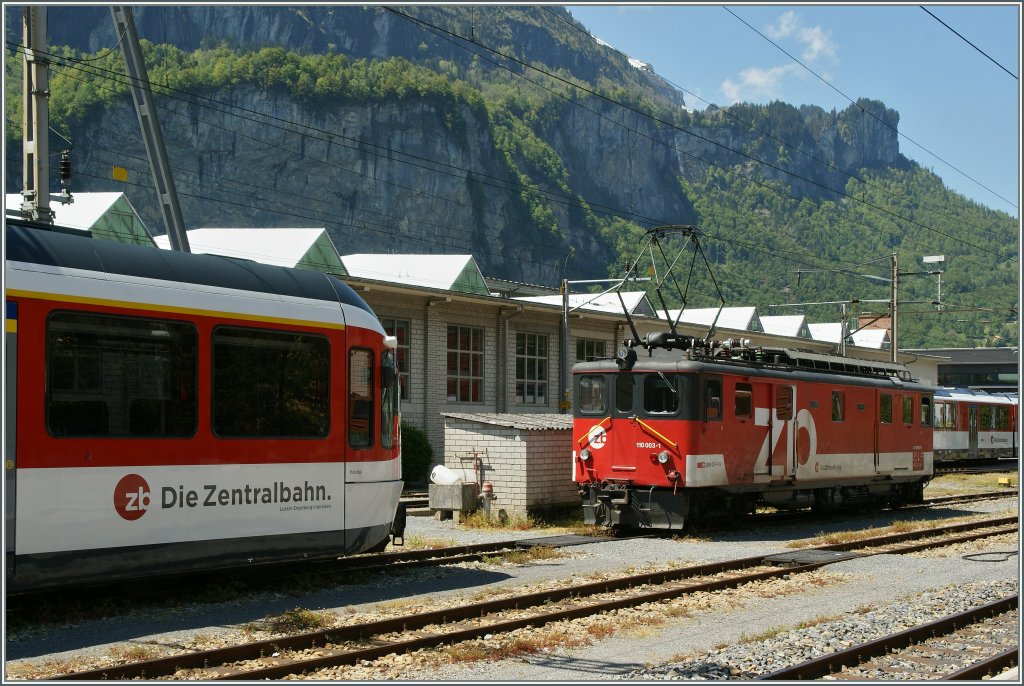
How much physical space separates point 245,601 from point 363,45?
175m

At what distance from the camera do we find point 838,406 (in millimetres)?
20375

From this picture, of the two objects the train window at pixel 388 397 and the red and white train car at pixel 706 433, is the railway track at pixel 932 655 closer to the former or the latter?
the train window at pixel 388 397

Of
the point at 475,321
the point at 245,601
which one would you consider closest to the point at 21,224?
the point at 245,601

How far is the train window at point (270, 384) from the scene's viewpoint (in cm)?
1042

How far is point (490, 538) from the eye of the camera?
16.3m

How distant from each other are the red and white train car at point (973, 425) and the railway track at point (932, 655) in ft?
98.9

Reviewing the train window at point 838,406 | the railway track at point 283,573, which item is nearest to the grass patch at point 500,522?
the railway track at point 283,573

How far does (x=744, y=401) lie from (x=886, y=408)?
5.66 m

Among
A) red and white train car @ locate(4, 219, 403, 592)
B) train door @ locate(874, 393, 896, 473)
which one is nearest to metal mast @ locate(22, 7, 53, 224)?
red and white train car @ locate(4, 219, 403, 592)

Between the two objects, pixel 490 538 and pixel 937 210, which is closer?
pixel 490 538

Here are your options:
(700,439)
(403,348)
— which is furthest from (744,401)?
(403,348)

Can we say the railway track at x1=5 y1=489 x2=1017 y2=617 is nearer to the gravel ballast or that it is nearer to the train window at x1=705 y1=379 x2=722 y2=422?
the gravel ballast

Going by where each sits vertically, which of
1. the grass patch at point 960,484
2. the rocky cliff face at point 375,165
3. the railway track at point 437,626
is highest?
the rocky cliff face at point 375,165

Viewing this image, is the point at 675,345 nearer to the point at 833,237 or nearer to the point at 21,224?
the point at 21,224
